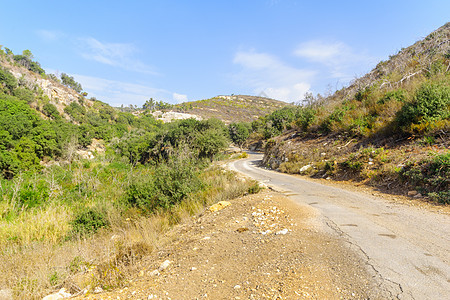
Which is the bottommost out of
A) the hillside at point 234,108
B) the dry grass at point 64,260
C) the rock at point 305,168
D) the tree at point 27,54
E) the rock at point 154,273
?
the dry grass at point 64,260

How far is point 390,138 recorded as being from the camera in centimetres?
1155

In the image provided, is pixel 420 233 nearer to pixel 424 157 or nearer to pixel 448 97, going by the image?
pixel 424 157

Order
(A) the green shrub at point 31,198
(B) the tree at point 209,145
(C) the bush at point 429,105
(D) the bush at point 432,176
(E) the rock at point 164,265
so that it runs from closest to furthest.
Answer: (E) the rock at point 164,265, (D) the bush at point 432,176, (A) the green shrub at point 31,198, (C) the bush at point 429,105, (B) the tree at point 209,145

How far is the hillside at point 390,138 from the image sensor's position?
7609mm

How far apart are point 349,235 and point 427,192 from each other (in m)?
4.49

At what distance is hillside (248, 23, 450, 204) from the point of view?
761 centimetres

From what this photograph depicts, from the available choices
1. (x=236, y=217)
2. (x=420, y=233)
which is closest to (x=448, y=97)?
(x=420, y=233)

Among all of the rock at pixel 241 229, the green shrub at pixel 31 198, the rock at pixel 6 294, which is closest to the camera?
the rock at pixel 6 294

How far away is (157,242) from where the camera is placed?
4934 millimetres

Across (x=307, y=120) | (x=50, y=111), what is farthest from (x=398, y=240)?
(x=50, y=111)

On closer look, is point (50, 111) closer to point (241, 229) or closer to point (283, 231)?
point (241, 229)

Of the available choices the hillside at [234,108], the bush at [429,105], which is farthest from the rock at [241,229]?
the hillside at [234,108]

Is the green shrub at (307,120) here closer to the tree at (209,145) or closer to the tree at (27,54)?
the tree at (209,145)

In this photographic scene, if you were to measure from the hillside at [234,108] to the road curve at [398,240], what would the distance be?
7614 centimetres
